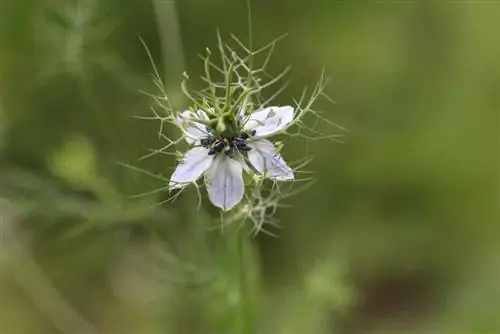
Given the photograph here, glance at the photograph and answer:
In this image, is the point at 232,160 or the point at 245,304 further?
the point at 245,304

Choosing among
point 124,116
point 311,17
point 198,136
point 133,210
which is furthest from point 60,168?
point 311,17

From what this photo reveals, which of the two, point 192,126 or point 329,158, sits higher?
point 329,158

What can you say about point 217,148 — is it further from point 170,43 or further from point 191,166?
point 170,43

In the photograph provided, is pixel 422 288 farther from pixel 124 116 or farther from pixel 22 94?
pixel 22 94

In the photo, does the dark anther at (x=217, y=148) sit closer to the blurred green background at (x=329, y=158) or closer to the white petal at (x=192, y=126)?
the white petal at (x=192, y=126)

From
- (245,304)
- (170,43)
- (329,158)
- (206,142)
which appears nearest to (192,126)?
(206,142)

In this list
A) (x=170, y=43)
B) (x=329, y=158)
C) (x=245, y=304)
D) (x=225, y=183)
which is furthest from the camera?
(x=329, y=158)

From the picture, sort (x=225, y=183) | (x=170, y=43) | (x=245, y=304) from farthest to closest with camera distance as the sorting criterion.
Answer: (x=170, y=43) < (x=245, y=304) < (x=225, y=183)

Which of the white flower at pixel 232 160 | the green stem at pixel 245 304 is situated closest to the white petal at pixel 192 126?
the white flower at pixel 232 160
